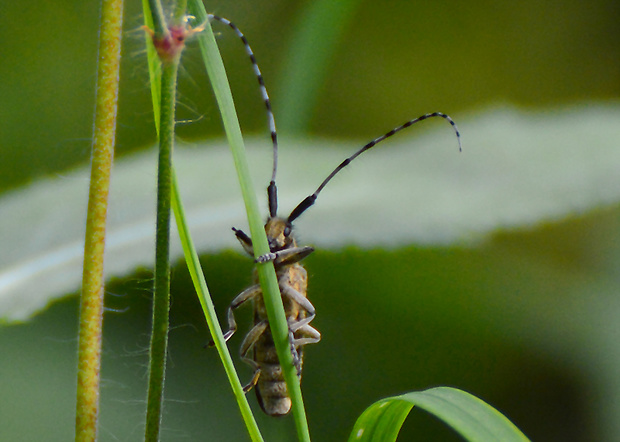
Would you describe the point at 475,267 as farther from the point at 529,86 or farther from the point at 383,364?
the point at 529,86

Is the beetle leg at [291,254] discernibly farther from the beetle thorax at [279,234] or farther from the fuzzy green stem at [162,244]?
the fuzzy green stem at [162,244]

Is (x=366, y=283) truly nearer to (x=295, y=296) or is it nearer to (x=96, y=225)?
(x=295, y=296)

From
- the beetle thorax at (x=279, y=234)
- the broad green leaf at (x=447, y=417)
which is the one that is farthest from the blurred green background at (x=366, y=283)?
the broad green leaf at (x=447, y=417)

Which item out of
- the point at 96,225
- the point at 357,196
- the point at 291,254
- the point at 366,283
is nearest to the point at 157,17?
the point at 96,225

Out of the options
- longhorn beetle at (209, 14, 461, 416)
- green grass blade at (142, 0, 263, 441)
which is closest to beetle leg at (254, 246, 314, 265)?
longhorn beetle at (209, 14, 461, 416)

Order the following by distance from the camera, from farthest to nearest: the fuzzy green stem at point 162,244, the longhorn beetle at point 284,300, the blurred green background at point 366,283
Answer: the blurred green background at point 366,283, the longhorn beetle at point 284,300, the fuzzy green stem at point 162,244

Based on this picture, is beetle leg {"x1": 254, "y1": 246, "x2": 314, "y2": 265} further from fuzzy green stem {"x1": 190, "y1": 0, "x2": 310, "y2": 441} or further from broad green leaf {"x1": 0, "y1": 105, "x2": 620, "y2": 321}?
fuzzy green stem {"x1": 190, "y1": 0, "x2": 310, "y2": 441}

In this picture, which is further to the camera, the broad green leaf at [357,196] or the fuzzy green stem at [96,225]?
the broad green leaf at [357,196]

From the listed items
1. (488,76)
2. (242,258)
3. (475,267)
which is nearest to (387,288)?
(475,267)
